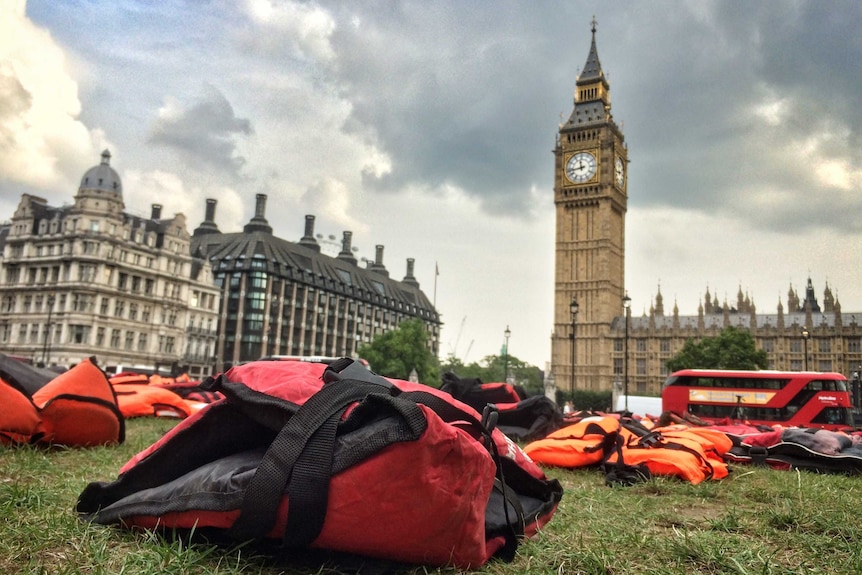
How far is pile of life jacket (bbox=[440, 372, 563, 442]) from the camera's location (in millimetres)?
9656

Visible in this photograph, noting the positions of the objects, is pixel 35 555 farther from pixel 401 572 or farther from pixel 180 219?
pixel 180 219

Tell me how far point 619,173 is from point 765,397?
7348 centimetres

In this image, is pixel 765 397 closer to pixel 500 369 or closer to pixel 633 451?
pixel 633 451

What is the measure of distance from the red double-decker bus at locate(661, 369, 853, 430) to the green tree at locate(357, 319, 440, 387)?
1619 inches

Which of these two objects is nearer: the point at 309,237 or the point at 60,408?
the point at 60,408

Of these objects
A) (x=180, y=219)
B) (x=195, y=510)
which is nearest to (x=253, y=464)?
(x=195, y=510)

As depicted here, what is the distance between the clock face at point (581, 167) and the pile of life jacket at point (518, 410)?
88462mm

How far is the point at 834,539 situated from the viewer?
12.3ft

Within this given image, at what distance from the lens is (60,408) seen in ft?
20.3

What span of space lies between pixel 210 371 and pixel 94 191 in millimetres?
20989

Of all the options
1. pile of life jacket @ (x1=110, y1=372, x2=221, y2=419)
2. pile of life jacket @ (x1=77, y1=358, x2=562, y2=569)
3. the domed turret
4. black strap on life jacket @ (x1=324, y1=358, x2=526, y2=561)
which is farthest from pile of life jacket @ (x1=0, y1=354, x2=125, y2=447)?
the domed turret

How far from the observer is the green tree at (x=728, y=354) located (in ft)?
225

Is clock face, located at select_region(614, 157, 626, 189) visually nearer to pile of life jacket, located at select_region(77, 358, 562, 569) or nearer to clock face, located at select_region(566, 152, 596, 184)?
clock face, located at select_region(566, 152, 596, 184)

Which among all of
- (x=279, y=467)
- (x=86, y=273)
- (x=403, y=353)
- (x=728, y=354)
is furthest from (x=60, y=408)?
(x=728, y=354)
